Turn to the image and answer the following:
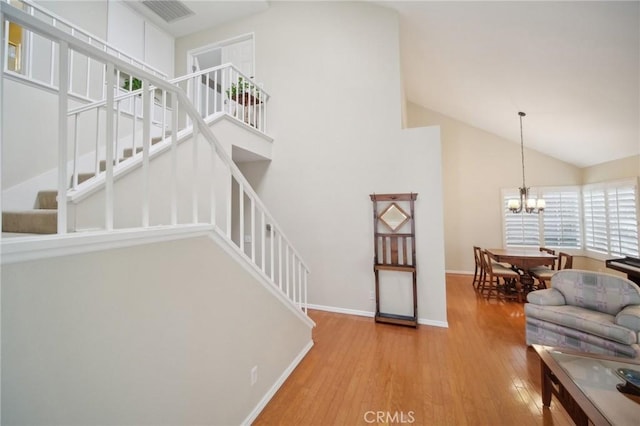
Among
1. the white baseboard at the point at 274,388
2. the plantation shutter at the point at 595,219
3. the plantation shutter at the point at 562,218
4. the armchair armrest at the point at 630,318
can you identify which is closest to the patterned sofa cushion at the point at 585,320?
the armchair armrest at the point at 630,318

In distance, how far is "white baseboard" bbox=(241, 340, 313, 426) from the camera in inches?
74.1

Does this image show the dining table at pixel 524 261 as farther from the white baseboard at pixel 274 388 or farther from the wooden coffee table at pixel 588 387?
the white baseboard at pixel 274 388

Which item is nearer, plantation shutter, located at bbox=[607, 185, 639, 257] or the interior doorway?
plantation shutter, located at bbox=[607, 185, 639, 257]

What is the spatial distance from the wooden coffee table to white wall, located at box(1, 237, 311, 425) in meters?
2.16

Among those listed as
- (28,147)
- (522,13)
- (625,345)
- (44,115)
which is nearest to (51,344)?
(28,147)

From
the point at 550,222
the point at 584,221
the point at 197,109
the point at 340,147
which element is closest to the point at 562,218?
the point at 550,222

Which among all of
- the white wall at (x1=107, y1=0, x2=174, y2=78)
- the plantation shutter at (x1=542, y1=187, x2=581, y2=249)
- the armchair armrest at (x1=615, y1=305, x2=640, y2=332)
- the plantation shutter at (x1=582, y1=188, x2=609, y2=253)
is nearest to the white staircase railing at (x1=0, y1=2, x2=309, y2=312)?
the white wall at (x1=107, y1=0, x2=174, y2=78)

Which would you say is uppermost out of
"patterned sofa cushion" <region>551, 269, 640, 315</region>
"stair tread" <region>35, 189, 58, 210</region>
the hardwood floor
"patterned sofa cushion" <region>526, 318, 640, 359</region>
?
"stair tread" <region>35, 189, 58, 210</region>

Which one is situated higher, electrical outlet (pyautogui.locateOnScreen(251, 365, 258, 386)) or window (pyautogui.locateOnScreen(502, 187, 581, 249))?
window (pyautogui.locateOnScreen(502, 187, 581, 249))

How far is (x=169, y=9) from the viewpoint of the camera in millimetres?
4324

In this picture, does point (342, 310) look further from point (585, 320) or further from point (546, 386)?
point (585, 320)

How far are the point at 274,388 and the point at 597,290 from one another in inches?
137

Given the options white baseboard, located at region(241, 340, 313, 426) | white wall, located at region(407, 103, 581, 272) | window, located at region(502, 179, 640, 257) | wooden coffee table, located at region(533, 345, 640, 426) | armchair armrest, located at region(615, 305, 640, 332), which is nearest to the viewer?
wooden coffee table, located at region(533, 345, 640, 426)

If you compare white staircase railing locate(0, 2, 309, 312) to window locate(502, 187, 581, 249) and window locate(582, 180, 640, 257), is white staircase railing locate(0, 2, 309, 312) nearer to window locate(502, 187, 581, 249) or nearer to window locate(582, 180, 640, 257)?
window locate(582, 180, 640, 257)
